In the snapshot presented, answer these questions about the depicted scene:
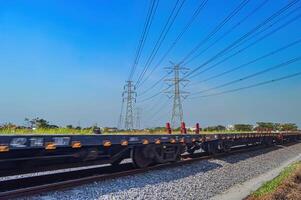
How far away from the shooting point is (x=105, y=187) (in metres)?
9.26

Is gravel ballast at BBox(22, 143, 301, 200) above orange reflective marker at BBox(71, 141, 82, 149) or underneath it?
underneath

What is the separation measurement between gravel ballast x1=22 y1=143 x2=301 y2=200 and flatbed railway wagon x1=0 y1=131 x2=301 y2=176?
85cm

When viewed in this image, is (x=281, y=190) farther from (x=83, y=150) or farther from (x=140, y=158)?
(x=83, y=150)

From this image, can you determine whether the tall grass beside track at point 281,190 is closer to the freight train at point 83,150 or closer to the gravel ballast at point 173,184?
the gravel ballast at point 173,184

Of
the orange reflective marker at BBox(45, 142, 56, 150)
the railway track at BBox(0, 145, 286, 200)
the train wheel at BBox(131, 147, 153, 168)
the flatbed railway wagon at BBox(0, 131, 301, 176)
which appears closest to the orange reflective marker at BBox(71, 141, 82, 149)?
the flatbed railway wagon at BBox(0, 131, 301, 176)

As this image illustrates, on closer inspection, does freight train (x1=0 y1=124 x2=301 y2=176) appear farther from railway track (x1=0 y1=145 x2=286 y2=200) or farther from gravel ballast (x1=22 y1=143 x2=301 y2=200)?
gravel ballast (x1=22 y1=143 x2=301 y2=200)

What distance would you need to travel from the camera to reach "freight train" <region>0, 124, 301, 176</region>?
335 inches

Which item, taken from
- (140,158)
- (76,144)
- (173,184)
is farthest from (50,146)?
(140,158)

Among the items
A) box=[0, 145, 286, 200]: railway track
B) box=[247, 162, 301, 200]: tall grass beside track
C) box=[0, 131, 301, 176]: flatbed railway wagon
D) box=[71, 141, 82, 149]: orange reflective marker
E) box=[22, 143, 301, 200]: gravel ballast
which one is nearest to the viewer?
box=[0, 145, 286, 200]: railway track

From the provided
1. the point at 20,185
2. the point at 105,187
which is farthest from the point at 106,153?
the point at 20,185

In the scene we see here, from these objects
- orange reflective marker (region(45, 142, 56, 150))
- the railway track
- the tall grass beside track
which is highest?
orange reflective marker (region(45, 142, 56, 150))

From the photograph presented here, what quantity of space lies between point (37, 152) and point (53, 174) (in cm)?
193

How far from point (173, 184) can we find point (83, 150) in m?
2.67

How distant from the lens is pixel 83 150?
10367 mm
